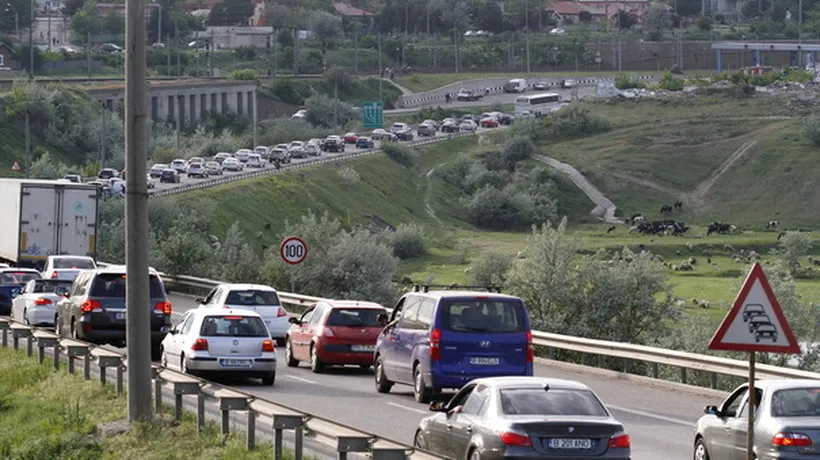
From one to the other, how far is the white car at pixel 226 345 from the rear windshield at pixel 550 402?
11.2 metres

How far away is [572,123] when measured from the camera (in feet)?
535

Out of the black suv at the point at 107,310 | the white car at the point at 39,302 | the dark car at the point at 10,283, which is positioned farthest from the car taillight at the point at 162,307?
the dark car at the point at 10,283

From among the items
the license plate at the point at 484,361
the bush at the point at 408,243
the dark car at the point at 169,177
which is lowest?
the bush at the point at 408,243

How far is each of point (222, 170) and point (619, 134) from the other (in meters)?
57.0

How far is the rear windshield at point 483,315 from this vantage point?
24500 millimetres

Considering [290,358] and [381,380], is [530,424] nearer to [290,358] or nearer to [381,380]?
[381,380]

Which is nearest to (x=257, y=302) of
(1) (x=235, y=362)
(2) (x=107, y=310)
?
(2) (x=107, y=310)

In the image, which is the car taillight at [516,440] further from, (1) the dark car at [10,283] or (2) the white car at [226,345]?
(1) the dark car at [10,283]

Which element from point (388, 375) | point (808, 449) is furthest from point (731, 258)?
point (808, 449)

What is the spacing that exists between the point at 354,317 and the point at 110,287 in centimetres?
474

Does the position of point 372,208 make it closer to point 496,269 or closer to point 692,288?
point 692,288

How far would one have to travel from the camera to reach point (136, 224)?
67.3 feet

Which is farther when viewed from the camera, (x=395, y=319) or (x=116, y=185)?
(x=116, y=185)

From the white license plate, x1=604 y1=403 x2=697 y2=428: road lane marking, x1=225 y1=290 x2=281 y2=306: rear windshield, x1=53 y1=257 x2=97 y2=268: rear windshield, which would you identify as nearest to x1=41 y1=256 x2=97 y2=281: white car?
x1=53 y1=257 x2=97 y2=268: rear windshield
